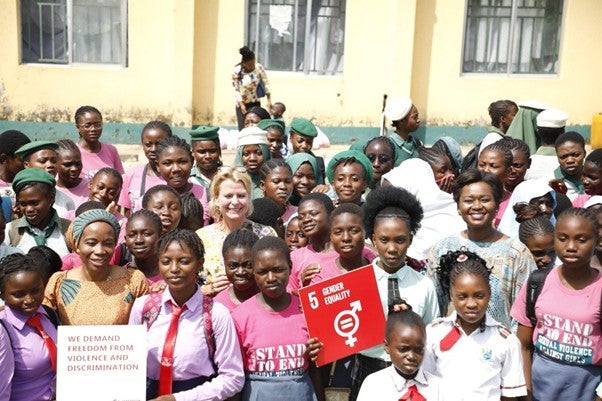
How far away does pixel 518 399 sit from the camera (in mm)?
4066

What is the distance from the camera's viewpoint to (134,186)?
20.5ft

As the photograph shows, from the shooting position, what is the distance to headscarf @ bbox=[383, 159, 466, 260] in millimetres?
→ 5648

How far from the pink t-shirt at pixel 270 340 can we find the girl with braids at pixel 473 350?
25.8 inches

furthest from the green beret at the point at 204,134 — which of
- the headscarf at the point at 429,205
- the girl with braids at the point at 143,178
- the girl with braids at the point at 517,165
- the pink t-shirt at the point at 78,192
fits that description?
the girl with braids at the point at 517,165

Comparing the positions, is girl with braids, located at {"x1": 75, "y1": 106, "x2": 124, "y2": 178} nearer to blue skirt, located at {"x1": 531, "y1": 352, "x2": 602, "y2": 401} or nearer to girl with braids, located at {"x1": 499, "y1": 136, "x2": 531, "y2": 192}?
girl with braids, located at {"x1": 499, "y1": 136, "x2": 531, "y2": 192}

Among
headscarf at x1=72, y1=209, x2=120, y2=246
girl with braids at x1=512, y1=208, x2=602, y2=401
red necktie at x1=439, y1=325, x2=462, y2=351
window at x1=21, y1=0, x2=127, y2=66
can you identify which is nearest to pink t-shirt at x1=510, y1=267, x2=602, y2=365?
girl with braids at x1=512, y1=208, x2=602, y2=401

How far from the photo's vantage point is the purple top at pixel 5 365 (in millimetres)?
3740

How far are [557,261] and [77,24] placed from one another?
9.83 meters

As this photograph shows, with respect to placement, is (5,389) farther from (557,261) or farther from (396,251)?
(557,261)

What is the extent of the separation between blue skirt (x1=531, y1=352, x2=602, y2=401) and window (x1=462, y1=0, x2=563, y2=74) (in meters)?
9.67

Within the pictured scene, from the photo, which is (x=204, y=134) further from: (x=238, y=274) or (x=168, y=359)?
(x=168, y=359)

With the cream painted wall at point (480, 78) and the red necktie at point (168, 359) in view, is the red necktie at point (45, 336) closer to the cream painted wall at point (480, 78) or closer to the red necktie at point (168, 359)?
the red necktie at point (168, 359)

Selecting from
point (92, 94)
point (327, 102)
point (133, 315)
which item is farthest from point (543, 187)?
point (92, 94)

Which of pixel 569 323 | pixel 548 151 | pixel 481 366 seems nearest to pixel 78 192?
pixel 481 366
